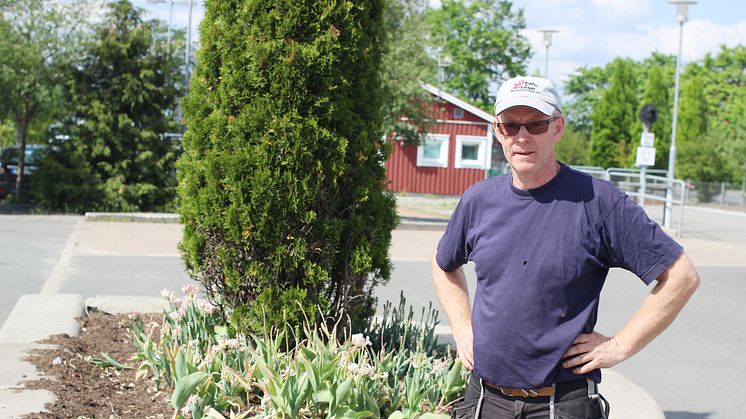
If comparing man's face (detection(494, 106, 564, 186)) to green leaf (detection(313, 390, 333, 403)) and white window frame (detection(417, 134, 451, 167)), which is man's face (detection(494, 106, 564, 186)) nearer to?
green leaf (detection(313, 390, 333, 403))

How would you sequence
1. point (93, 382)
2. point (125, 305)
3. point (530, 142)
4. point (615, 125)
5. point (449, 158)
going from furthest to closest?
point (615, 125), point (449, 158), point (125, 305), point (93, 382), point (530, 142)

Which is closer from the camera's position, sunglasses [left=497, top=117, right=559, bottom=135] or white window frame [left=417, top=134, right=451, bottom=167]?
sunglasses [left=497, top=117, right=559, bottom=135]

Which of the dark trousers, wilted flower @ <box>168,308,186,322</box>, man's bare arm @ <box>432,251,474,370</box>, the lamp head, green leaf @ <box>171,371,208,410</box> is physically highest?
the lamp head

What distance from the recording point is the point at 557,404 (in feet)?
9.90

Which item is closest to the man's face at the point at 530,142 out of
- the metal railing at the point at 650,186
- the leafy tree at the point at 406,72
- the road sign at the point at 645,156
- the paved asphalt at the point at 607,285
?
the paved asphalt at the point at 607,285

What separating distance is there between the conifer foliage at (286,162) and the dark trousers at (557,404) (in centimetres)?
196

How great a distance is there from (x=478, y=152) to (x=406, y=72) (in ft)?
51.3

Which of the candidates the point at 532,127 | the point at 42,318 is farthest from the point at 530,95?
the point at 42,318

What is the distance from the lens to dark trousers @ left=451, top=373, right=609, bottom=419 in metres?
3.01

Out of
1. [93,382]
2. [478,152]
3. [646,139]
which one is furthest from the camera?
[478,152]

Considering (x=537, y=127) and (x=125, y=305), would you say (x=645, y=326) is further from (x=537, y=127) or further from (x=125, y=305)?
(x=125, y=305)

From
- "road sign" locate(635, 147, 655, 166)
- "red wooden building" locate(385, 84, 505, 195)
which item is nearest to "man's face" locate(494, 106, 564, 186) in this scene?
"road sign" locate(635, 147, 655, 166)

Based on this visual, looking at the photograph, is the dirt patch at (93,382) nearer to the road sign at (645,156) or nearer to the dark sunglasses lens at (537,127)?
the dark sunglasses lens at (537,127)

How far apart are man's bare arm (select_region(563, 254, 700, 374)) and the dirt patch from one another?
2.25 m
